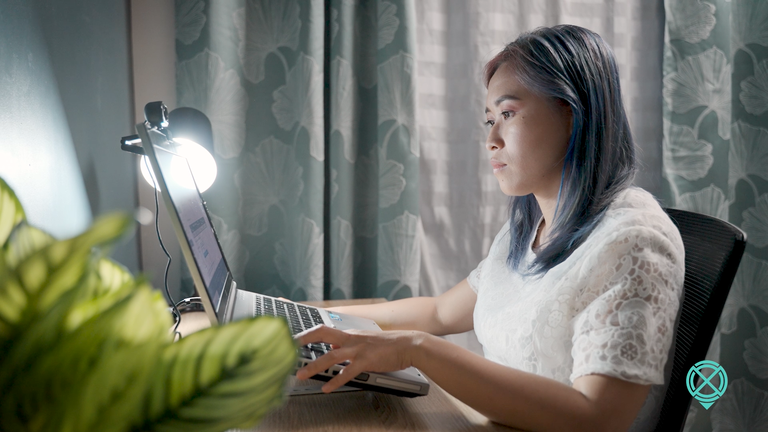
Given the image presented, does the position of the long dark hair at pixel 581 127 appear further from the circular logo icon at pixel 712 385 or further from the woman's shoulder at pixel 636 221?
the circular logo icon at pixel 712 385

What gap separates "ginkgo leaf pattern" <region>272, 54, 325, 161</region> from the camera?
154 centimetres

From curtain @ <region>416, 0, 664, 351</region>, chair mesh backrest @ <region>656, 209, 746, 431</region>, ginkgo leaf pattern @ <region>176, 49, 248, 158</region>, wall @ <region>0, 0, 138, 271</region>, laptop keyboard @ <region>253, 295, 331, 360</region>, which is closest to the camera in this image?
wall @ <region>0, 0, 138, 271</region>

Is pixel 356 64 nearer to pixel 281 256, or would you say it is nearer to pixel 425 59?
pixel 425 59

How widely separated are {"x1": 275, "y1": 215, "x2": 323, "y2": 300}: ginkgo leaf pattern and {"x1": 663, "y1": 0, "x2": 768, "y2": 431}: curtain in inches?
50.1

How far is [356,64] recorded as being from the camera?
1.64m

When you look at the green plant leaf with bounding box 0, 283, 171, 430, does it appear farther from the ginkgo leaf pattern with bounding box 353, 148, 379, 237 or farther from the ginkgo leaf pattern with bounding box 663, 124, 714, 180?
the ginkgo leaf pattern with bounding box 663, 124, 714, 180

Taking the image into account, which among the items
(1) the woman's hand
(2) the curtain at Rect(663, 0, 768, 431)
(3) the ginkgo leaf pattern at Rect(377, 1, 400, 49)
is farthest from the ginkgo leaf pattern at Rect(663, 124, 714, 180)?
(1) the woman's hand

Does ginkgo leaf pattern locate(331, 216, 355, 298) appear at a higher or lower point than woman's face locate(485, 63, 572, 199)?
lower

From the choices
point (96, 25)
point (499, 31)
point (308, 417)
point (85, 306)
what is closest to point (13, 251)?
point (85, 306)

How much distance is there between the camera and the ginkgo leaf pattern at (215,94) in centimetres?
149

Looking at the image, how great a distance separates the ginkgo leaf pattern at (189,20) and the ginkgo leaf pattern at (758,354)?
2137 mm

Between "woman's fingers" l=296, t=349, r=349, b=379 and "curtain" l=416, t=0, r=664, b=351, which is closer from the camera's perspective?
"woman's fingers" l=296, t=349, r=349, b=379

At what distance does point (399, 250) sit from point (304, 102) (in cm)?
55

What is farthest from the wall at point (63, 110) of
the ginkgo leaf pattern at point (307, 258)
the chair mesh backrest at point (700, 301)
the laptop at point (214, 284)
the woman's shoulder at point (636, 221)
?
the chair mesh backrest at point (700, 301)
